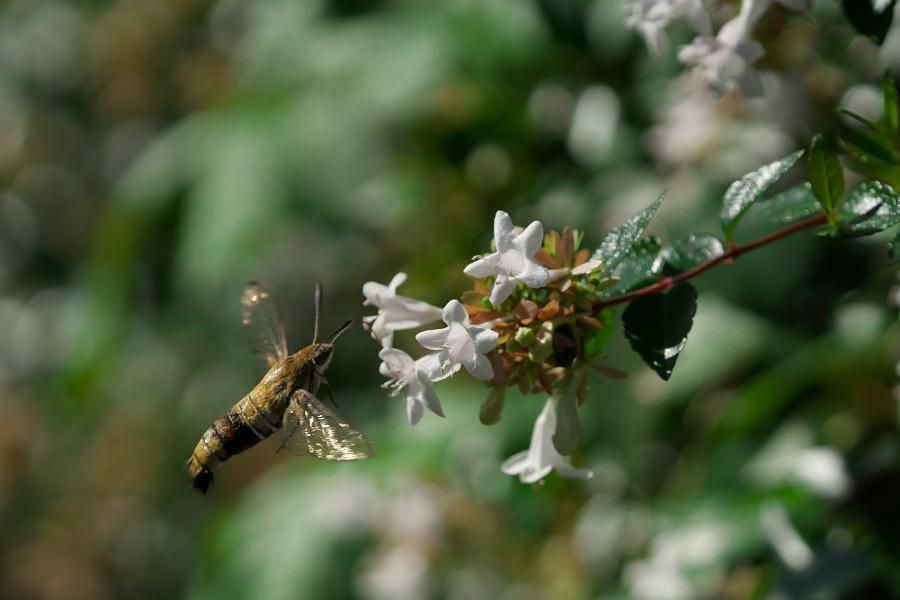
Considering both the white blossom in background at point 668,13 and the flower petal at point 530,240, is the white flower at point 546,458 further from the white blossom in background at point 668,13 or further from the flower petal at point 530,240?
the white blossom in background at point 668,13

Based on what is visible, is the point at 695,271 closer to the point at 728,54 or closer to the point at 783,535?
the point at 728,54

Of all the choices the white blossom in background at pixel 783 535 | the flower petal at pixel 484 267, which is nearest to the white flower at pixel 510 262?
the flower petal at pixel 484 267

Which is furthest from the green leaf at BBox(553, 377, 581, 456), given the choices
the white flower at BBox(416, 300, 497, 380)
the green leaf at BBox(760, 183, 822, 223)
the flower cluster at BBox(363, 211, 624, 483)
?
the green leaf at BBox(760, 183, 822, 223)

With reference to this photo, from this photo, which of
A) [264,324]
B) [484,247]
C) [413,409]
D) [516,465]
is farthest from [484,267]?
[484,247]

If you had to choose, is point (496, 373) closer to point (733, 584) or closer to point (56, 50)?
point (733, 584)

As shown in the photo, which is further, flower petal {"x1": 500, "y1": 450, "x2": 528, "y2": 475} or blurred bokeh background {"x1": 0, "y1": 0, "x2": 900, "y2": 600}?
blurred bokeh background {"x1": 0, "y1": 0, "x2": 900, "y2": 600}

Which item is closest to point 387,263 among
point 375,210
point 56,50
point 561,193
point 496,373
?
point 375,210

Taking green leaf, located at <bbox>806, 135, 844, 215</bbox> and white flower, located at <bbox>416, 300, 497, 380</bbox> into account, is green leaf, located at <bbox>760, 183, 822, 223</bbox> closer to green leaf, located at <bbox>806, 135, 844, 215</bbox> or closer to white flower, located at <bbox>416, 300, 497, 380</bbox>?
green leaf, located at <bbox>806, 135, 844, 215</bbox>

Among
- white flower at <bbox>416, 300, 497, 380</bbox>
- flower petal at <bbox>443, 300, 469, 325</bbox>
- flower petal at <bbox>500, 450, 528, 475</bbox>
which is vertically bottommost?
flower petal at <bbox>500, 450, 528, 475</bbox>
